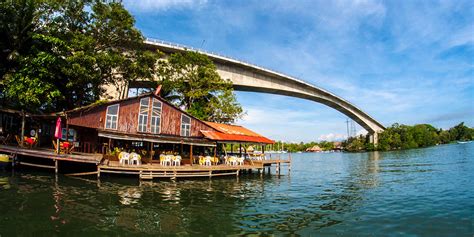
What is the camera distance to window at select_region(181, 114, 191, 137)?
1053 inches

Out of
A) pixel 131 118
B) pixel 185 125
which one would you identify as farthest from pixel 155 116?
pixel 185 125

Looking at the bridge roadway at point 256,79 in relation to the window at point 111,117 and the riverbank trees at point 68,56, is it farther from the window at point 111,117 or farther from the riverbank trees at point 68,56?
the window at point 111,117

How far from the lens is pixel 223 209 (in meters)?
12.9

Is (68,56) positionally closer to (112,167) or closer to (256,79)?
(112,167)

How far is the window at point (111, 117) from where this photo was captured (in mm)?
23502

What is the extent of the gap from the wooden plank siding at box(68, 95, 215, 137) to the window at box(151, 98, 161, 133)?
264mm

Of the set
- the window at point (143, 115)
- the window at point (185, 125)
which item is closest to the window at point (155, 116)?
the window at point (143, 115)

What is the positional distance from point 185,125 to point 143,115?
3.99 meters

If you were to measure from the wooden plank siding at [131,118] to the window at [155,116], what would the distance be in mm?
264

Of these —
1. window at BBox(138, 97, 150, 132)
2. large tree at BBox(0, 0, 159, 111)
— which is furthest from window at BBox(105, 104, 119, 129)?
large tree at BBox(0, 0, 159, 111)

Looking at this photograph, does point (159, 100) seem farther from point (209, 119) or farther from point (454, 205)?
point (454, 205)

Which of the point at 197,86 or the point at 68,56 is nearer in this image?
the point at 68,56

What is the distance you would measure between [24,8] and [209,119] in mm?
22568

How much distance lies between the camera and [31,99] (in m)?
23.8
